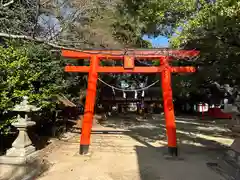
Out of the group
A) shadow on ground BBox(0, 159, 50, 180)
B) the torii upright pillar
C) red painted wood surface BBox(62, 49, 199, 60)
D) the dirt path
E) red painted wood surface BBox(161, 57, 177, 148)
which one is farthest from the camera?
red painted wood surface BBox(62, 49, 199, 60)

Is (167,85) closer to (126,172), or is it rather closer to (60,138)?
(126,172)

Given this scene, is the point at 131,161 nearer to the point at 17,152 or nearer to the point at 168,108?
the point at 168,108

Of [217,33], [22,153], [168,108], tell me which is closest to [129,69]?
[168,108]

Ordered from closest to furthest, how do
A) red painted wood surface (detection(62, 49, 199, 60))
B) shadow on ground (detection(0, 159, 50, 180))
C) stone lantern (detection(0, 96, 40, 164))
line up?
shadow on ground (detection(0, 159, 50, 180))
stone lantern (detection(0, 96, 40, 164))
red painted wood surface (detection(62, 49, 199, 60))

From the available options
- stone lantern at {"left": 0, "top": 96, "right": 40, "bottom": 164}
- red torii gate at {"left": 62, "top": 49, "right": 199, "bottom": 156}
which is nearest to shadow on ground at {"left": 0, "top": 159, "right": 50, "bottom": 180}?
stone lantern at {"left": 0, "top": 96, "right": 40, "bottom": 164}

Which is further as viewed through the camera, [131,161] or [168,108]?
[168,108]

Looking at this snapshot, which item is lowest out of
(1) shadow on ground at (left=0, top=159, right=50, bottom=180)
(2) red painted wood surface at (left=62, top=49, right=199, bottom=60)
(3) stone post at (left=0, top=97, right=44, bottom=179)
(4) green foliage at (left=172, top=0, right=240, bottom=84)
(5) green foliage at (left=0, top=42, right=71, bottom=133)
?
(1) shadow on ground at (left=0, top=159, right=50, bottom=180)

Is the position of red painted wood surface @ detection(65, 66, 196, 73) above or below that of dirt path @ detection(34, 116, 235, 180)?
above

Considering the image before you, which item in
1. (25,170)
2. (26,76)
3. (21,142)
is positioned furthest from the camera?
(26,76)

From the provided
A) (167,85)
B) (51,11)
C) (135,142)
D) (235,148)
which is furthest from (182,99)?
(51,11)

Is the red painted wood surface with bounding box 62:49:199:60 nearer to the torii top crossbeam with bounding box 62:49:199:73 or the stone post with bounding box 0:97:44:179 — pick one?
the torii top crossbeam with bounding box 62:49:199:73

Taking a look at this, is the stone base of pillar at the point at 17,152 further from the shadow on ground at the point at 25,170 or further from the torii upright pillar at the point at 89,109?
the torii upright pillar at the point at 89,109

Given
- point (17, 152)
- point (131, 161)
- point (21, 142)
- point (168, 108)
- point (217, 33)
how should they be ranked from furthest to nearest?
point (168, 108) < point (217, 33) < point (131, 161) < point (21, 142) < point (17, 152)

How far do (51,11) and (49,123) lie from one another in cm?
737
